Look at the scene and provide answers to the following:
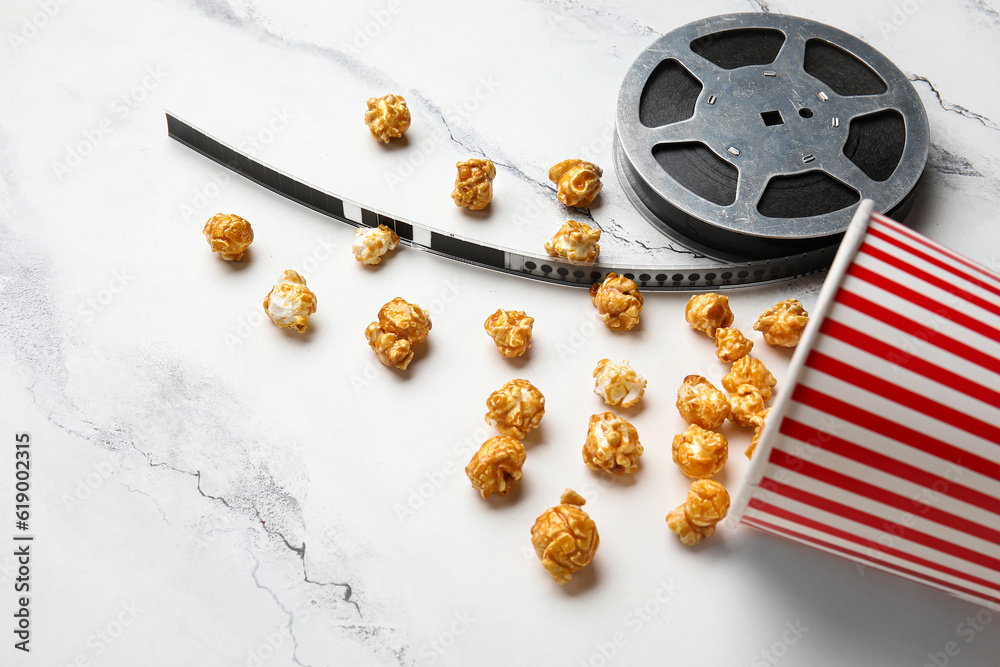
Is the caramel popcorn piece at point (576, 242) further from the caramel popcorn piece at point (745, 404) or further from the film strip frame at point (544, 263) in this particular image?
the caramel popcorn piece at point (745, 404)

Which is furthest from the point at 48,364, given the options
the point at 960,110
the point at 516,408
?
the point at 960,110

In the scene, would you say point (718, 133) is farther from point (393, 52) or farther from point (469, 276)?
point (393, 52)

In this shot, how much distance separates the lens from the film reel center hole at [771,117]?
5.43 feet

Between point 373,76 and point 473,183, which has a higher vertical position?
point 373,76

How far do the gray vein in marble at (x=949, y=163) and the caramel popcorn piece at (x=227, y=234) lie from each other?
1.36 metres

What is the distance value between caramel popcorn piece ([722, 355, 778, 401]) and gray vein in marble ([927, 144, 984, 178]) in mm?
688

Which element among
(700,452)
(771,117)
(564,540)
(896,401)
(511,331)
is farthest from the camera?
(771,117)

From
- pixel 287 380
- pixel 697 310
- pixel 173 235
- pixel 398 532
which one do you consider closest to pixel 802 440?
pixel 697 310
